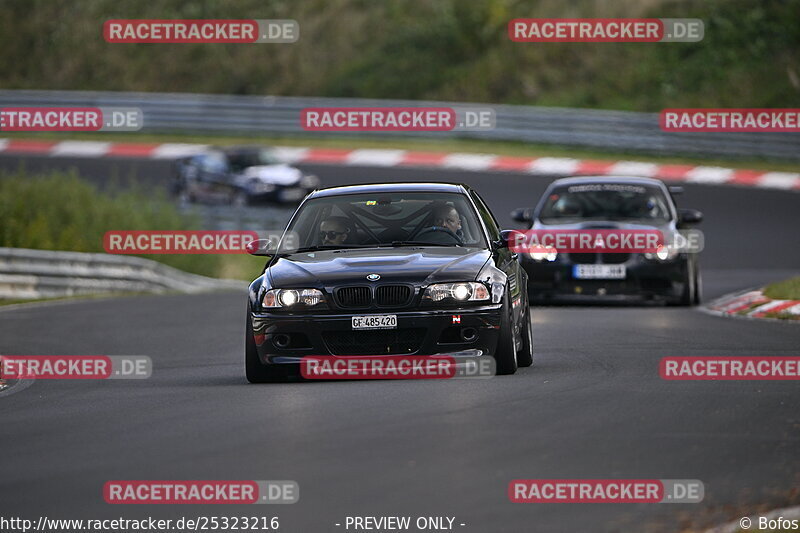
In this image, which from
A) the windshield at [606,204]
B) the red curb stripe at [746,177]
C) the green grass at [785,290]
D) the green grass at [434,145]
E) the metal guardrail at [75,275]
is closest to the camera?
the green grass at [785,290]

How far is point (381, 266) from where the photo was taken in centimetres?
1118

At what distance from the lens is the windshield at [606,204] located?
19281 millimetres

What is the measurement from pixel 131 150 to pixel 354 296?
101 feet

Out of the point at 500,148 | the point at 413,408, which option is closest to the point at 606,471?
the point at 413,408

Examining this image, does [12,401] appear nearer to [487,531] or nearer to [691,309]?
[487,531]

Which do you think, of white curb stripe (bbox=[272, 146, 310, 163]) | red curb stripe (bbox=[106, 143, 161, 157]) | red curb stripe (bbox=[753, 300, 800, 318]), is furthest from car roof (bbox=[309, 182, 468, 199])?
red curb stripe (bbox=[106, 143, 161, 157])

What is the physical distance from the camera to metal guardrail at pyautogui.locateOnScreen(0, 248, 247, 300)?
78.5 ft

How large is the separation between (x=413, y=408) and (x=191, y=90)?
42427 millimetres

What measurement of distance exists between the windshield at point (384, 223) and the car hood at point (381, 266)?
0.25 meters

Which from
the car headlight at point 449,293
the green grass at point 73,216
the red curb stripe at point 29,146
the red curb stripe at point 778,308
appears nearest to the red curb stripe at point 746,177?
the green grass at point 73,216

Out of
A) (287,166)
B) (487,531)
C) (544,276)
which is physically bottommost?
(487,531)

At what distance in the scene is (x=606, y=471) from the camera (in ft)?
24.7

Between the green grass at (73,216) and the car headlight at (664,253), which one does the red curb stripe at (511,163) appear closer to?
the green grass at (73,216)

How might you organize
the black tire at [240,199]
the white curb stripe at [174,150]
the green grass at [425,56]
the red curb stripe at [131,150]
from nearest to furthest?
the black tire at [240,199], the white curb stripe at [174,150], the red curb stripe at [131,150], the green grass at [425,56]
